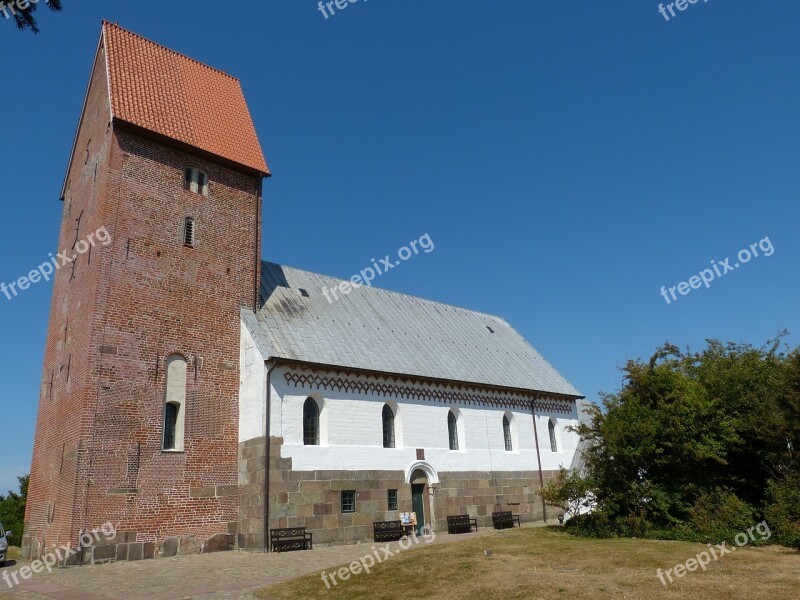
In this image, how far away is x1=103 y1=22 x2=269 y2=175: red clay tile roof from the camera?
77.5ft

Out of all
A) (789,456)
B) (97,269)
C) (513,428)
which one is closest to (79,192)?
(97,269)

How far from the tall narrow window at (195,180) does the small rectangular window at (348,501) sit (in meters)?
12.3

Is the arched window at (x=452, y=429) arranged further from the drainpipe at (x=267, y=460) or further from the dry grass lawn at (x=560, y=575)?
the dry grass lawn at (x=560, y=575)

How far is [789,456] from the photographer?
19.4 meters

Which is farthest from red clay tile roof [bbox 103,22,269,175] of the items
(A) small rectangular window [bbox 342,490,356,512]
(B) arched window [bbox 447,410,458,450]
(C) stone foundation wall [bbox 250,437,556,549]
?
(A) small rectangular window [bbox 342,490,356,512]

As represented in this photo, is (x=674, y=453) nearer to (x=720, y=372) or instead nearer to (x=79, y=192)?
(x=720, y=372)

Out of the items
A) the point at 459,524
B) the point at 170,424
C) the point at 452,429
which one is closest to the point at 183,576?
the point at 170,424

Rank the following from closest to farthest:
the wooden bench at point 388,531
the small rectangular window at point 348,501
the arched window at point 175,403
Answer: the arched window at point 175,403 < the wooden bench at point 388,531 < the small rectangular window at point 348,501

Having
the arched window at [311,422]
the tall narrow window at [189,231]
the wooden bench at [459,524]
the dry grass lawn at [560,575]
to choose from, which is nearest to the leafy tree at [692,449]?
the dry grass lawn at [560,575]

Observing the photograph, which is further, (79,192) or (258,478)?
(79,192)

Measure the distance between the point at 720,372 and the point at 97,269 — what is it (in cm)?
2132

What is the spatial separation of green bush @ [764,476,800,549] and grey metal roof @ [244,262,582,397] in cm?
1260

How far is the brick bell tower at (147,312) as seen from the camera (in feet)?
65.4

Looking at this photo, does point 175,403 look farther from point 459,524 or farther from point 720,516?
point 720,516
